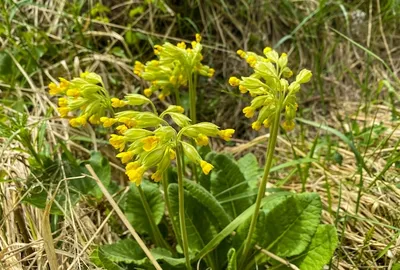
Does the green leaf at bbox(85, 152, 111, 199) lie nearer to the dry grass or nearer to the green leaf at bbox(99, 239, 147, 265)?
the dry grass

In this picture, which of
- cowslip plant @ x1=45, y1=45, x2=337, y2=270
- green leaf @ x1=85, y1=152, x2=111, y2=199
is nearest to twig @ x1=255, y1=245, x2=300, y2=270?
cowslip plant @ x1=45, y1=45, x2=337, y2=270

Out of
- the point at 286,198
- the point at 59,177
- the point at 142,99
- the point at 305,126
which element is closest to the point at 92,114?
the point at 142,99

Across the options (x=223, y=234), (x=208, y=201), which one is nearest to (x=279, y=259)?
(x=223, y=234)

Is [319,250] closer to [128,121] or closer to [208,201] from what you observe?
[208,201]

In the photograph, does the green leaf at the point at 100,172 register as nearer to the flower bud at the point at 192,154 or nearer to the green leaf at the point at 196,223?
the green leaf at the point at 196,223

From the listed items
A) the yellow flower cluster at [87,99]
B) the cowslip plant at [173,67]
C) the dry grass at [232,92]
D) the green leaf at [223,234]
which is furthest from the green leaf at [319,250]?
the yellow flower cluster at [87,99]

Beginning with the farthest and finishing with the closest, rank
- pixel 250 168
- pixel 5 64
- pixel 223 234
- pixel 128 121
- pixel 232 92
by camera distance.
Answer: pixel 232 92 < pixel 5 64 < pixel 250 168 < pixel 223 234 < pixel 128 121

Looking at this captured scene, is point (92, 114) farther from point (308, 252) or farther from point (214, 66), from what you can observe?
point (214, 66)
